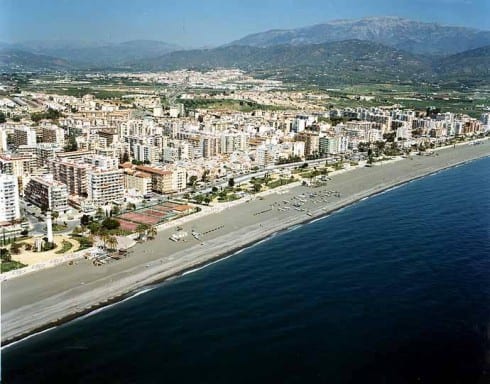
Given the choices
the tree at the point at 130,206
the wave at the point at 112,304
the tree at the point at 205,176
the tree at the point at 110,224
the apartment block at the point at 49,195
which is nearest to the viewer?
the wave at the point at 112,304

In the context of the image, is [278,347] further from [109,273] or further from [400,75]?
[400,75]

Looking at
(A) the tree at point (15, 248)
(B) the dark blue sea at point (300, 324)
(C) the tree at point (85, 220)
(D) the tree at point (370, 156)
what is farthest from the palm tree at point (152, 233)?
(D) the tree at point (370, 156)

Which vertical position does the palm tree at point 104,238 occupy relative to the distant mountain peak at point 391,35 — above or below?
below

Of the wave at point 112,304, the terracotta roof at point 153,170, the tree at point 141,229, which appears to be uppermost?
the terracotta roof at point 153,170

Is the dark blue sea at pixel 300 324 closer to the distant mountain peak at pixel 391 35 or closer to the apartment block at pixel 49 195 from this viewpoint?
the apartment block at pixel 49 195

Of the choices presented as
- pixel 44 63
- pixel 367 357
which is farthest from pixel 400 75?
pixel 367 357
